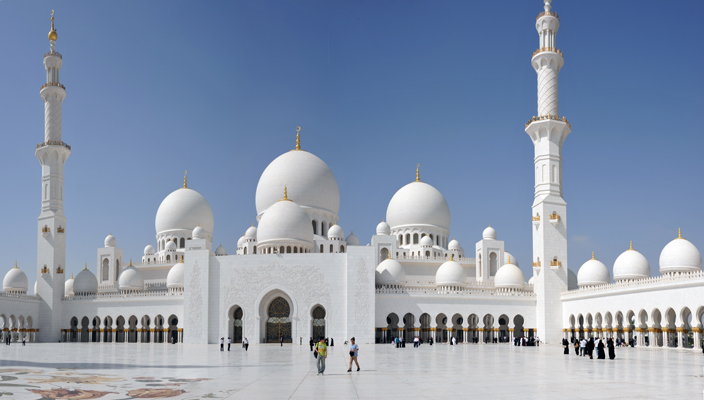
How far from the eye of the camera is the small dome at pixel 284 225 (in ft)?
108

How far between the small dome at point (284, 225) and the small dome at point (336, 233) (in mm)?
2385

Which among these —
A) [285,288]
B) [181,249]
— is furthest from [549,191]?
[181,249]

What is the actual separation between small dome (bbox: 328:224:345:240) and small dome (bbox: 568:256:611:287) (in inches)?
496

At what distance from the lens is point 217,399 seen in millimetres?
8414

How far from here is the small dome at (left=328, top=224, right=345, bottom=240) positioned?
3578cm

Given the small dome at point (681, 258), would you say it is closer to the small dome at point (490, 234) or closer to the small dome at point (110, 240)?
the small dome at point (490, 234)

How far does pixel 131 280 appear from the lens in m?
36.5

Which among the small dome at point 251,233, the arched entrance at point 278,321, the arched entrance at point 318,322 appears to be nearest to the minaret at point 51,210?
the small dome at point 251,233

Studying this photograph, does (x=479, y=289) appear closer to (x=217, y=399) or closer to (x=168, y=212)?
(x=168, y=212)

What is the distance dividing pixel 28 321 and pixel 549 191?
28.1 meters

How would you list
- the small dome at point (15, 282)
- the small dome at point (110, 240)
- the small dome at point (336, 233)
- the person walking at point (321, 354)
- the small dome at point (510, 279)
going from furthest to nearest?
the small dome at point (110, 240) → the small dome at point (15, 282) → the small dome at point (336, 233) → the small dome at point (510, 279) → the person walking at point (321, 354)

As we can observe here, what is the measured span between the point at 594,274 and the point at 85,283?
90.0 ft

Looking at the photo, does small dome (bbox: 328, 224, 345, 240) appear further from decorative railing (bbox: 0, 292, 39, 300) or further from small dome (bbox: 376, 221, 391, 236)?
decorative railing (bbox: 0, 292, 39, 300)

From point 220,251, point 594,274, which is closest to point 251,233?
point 220,251
